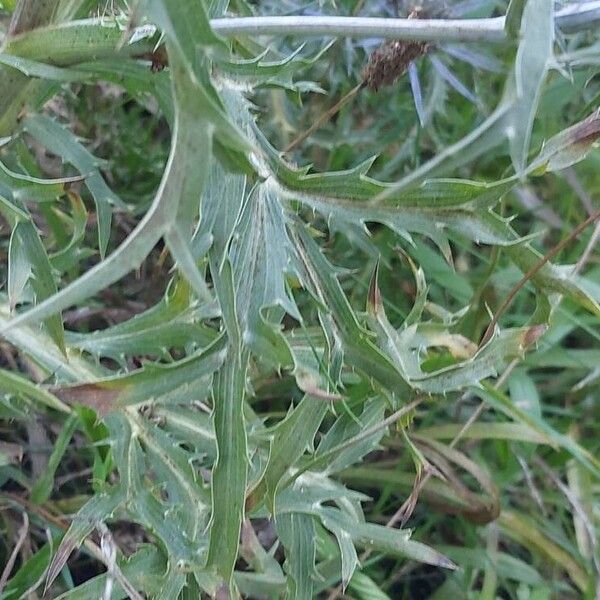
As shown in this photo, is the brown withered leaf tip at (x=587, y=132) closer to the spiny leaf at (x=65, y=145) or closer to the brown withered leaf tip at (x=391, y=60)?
the brown withered leaf tip at (x=391, y=60)

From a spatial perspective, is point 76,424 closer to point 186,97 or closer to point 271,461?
point 271,461

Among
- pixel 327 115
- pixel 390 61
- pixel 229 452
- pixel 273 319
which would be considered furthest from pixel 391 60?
pixel 229 452

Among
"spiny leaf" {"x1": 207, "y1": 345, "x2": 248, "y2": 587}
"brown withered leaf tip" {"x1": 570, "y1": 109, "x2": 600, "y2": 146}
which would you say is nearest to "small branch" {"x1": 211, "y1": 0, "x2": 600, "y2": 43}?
"brown withered leaf tip" {"x1": 570, "y1": 109, "x2": 600, "y2": 146}

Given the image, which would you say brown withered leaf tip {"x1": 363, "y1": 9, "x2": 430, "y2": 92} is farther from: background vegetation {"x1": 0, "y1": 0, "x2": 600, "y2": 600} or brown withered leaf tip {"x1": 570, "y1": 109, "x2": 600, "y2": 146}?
brown withered leaf tip {"x1": 570, "y1": 109, "x2": 600, "y2": 146}

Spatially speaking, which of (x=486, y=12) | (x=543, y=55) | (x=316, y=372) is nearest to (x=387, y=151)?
(x=486, y=12)

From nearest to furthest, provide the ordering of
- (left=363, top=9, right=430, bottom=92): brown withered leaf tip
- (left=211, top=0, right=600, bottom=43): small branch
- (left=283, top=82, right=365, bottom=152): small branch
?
(left=211, top=0, right=600, bottom=43): small branch, (left=363, top=9, right=430, bottom=92): brown withered leaf tip, (left=283, top=82, right=365, bottom=152): small branch

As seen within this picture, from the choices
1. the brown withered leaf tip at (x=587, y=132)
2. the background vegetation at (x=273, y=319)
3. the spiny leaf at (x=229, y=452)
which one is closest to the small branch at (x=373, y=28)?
the background vegetation at (x=273, y=319)

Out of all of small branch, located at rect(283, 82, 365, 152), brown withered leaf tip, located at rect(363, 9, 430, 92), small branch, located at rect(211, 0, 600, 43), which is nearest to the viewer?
small branch, located at rect(211, 0, 600, 43)

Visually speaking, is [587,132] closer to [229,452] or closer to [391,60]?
[391,60]
